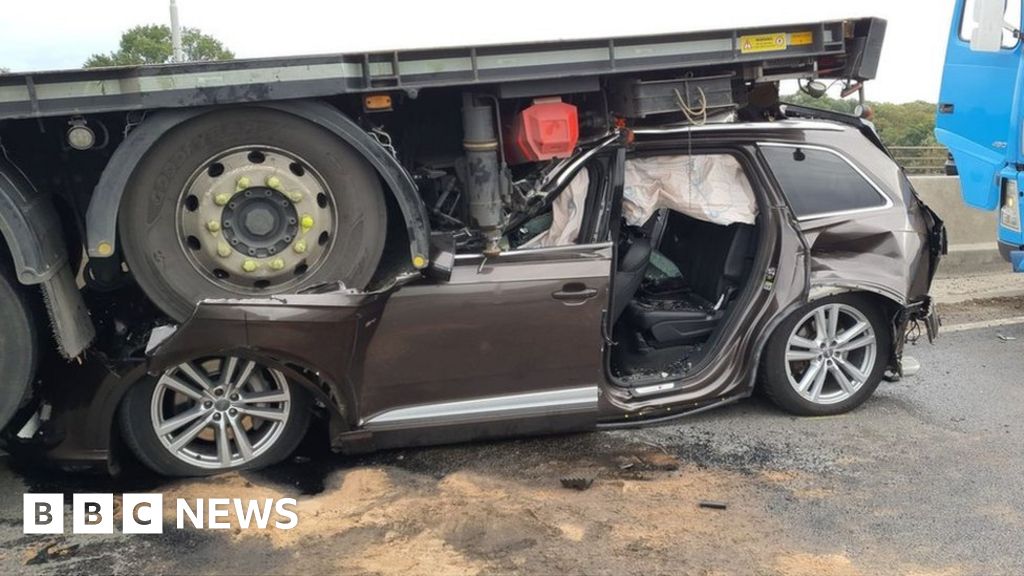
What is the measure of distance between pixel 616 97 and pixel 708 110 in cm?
47

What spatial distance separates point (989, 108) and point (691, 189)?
3.97 m

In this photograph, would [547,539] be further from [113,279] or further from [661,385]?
[113,279]

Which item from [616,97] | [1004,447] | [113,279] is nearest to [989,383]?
[1004,447]

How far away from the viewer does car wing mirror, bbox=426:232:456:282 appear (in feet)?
13.6

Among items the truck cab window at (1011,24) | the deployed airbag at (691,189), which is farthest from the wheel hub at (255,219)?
the truck cab window at (1011,24)

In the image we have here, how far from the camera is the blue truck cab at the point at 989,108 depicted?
23.4 feet

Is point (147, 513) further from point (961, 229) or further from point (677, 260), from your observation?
point (961, 229)

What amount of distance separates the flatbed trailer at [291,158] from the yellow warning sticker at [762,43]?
0.04 feet

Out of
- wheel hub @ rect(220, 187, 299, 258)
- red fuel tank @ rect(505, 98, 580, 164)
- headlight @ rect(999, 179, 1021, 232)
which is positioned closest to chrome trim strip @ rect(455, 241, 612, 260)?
red fuel tank @ rect(505, 98, 580, 164)

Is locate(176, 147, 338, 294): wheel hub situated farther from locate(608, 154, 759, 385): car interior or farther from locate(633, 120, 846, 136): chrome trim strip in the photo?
locate(633, 120, 846, 136): chrome trim strip

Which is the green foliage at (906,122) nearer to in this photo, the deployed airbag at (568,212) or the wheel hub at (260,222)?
the deployed airbag at (568,212)

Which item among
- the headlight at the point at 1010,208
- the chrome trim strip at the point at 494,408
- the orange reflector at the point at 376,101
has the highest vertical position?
the orange reflector at the point at 376,101

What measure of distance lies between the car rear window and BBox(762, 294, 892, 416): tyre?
521mm

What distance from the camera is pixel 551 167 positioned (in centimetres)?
443
